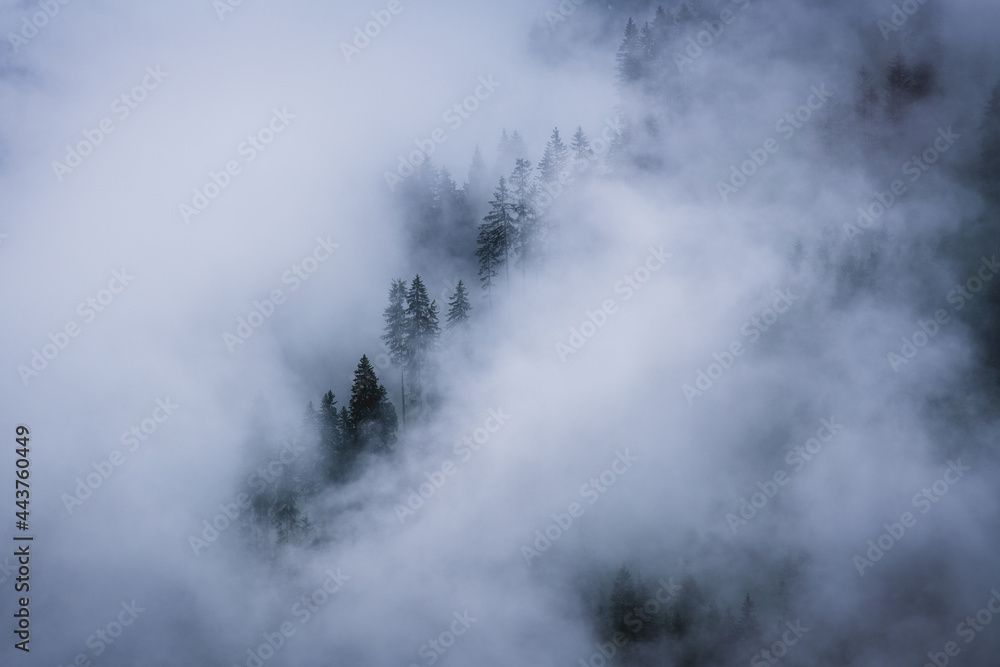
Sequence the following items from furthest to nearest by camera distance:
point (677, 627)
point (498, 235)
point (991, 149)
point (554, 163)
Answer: point (554, 163), point (498, 235), point (991, 149), point (677, 627)

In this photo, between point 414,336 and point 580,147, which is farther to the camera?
point 580,147

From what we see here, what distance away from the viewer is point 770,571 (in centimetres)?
4003

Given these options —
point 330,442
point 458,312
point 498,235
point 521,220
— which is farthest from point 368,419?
point 521,220

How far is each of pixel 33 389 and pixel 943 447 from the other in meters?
74.0

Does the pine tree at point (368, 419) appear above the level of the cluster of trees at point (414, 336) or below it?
below

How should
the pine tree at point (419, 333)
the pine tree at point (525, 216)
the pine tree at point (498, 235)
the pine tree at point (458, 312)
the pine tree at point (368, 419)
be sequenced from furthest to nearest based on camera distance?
the pine tree at point (525, 216) → the pine tree at point (498, 235) → the pine tree at point (458, 312) → the pine tree at point (419, 333) → the pine tree at point (368, 419)

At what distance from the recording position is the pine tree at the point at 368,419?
4541cm

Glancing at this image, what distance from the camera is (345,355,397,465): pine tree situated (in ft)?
149

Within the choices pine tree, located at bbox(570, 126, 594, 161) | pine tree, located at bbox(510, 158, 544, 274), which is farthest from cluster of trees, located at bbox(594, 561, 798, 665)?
pine tree, located at bbox(570, 126, 594, 161)

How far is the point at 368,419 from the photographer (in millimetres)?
45375

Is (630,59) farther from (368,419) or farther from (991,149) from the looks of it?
(368,419)

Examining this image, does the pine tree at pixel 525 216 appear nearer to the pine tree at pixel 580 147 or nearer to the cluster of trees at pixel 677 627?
the pine tree at pixel 580 147

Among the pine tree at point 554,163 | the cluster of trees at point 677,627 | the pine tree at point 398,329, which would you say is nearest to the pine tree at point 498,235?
the pine tree at point 554,163

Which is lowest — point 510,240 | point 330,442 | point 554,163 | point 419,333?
point 330,442
